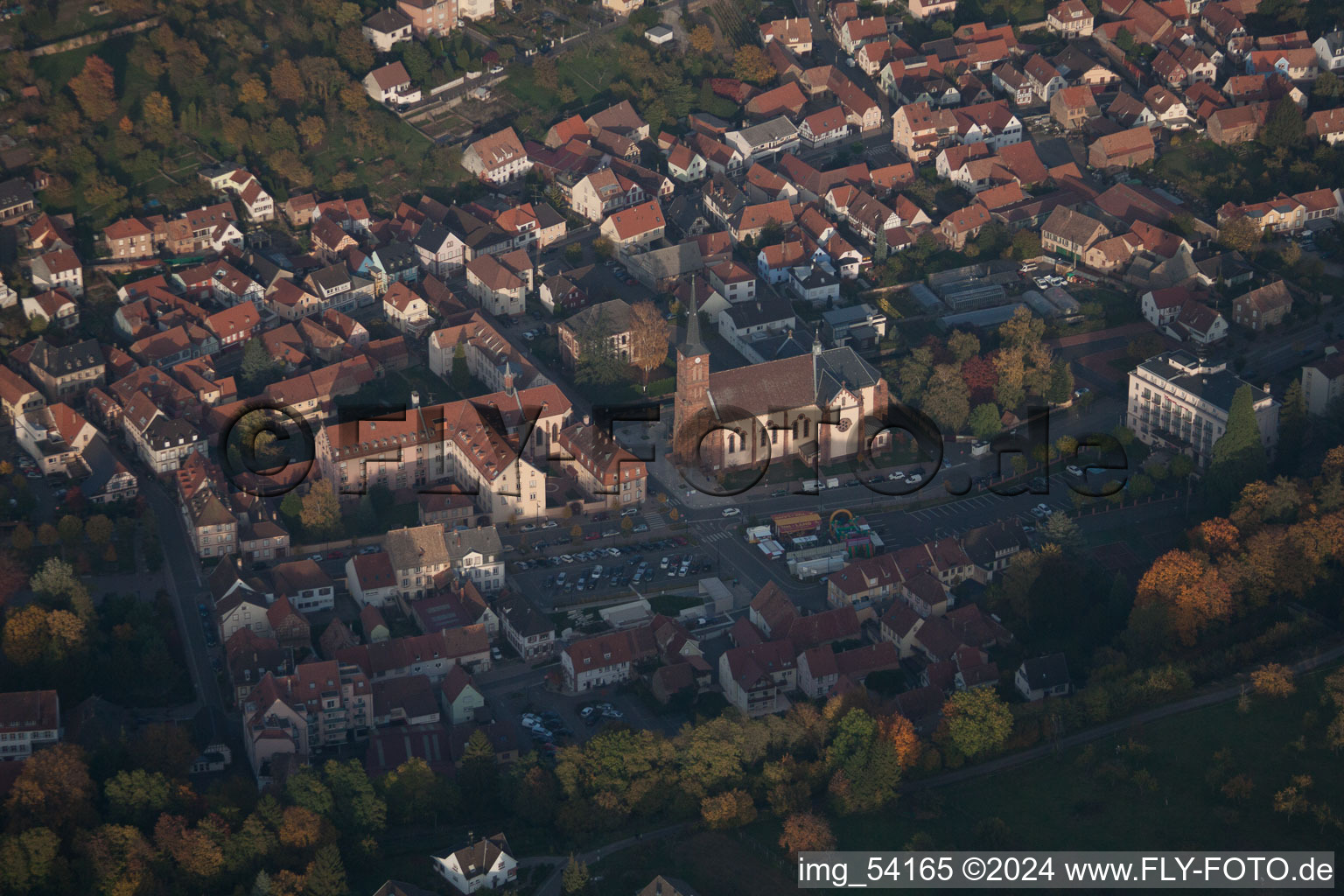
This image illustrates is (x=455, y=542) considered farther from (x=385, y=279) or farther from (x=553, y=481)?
(x=385, y=279)

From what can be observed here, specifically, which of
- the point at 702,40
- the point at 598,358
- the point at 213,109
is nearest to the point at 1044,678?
the point at 598,358

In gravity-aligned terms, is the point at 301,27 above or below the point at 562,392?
above

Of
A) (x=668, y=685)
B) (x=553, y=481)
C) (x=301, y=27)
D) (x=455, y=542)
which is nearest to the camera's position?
(x=668, y=685)

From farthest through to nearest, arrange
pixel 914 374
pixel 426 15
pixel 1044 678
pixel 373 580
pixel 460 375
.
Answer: pixel 426 15 < pixel 460 375 < pixel 914 374 < pixel 373 580 < pixel 1044 678

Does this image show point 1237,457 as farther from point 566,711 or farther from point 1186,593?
point 566,711

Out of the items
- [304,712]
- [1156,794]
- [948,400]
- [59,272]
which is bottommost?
[1156,794]

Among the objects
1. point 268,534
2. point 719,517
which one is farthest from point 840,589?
Answer: point 268,534

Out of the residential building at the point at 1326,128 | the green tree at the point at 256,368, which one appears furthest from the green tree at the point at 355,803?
the residential building at the point at 1326,128
